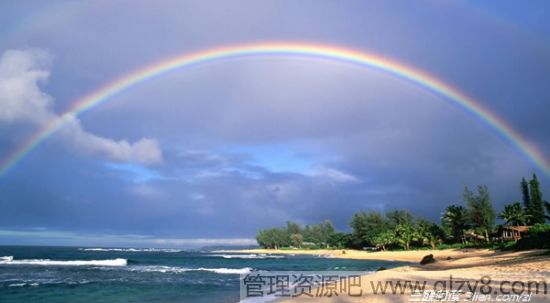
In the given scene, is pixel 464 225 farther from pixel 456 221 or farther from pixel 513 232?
pixel 513 232

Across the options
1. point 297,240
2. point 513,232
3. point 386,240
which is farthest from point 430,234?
point 297,240

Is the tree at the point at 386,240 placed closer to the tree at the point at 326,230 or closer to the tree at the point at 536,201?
the tree at the point at 536,201

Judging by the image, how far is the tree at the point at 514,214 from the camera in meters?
67.1

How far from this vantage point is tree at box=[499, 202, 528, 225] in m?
67.1

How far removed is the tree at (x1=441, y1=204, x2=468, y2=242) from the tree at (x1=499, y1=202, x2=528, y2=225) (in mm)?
11230

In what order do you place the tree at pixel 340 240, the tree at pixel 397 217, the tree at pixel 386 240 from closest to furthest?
the tree at pixel 386 240
the tree at pixel 397 217
the tree at pixel 340 240

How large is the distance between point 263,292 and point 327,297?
7254mm

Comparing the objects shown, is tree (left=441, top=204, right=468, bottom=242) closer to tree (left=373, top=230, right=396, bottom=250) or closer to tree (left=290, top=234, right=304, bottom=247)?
tree (left=373, top=230, right=396, bottom=250)

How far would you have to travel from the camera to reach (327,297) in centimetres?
1817

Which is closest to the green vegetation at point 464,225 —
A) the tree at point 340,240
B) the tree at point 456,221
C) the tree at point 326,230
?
the tree at point 456,221

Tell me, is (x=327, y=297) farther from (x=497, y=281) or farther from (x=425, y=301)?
(x=497, y=281)

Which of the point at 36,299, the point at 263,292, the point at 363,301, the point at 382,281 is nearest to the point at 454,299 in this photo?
the point at 363,301

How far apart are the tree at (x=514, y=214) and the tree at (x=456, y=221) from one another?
1123 centimetres

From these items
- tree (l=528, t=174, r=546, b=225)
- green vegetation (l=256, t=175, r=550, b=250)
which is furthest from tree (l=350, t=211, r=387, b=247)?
tree (l=528, t=174, r=546, b=225)
